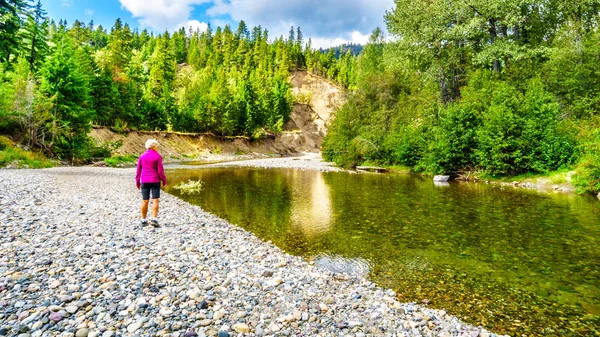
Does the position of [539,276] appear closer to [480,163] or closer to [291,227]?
[291,227]

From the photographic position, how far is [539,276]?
8547mm

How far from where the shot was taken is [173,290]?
20.8ft

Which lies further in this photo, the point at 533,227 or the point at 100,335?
the point at 533,227

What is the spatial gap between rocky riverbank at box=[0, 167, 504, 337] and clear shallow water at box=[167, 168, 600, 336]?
54.5 inches

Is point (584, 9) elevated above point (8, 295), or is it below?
above

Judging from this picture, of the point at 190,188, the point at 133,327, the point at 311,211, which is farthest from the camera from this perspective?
the point at 190,188

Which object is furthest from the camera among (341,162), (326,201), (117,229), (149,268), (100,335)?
(341,162)

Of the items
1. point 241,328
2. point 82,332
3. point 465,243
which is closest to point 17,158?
point 82,332

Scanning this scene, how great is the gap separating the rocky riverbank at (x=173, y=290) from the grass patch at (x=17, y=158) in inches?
979

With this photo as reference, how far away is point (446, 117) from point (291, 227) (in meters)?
27.3

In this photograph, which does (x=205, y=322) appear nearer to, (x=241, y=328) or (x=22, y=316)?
(x=241, y=328)

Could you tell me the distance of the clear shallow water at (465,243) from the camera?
698 centimetres

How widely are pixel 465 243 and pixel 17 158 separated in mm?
38511

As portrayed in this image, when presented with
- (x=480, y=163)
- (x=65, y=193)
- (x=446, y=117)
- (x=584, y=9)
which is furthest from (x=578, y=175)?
(x=65, y=193)
